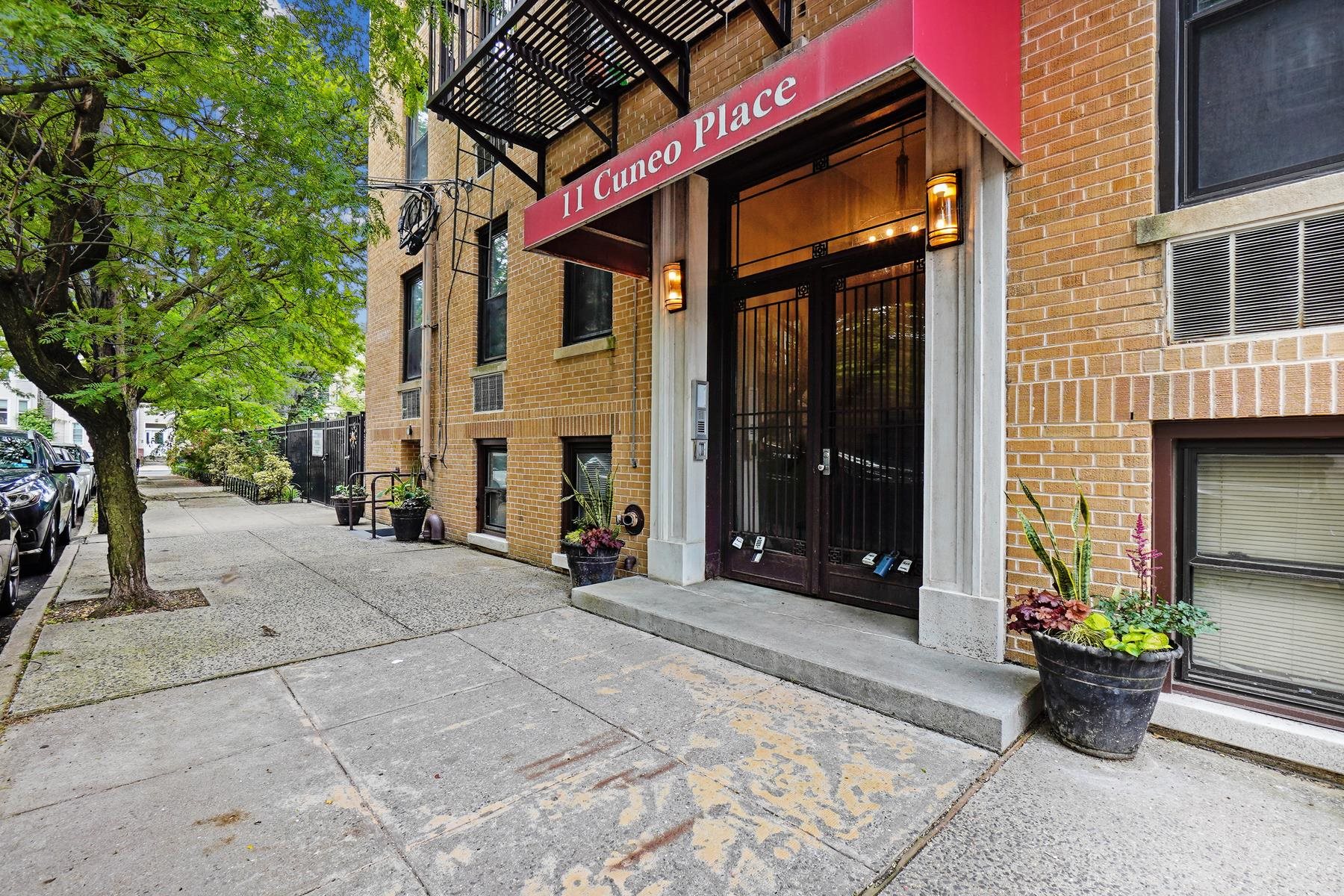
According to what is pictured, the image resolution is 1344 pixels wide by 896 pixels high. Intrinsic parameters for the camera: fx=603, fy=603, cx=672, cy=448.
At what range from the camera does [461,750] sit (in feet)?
9.11

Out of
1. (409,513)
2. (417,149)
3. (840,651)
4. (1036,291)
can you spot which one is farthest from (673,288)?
(417,149)

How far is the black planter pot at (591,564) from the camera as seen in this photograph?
5.54 m

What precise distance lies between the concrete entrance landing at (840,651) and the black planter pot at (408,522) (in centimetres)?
490

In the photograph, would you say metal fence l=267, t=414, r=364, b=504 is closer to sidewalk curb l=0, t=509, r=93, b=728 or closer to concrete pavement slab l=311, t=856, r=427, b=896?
sidewalk curb l=0, t=509, r=93, b=728

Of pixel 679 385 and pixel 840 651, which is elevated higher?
pixel 679 385

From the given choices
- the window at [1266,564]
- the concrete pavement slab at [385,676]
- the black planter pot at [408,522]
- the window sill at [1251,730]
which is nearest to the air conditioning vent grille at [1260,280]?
the window at [1266,564]

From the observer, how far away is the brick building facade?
2.74 metres

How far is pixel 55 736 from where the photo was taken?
9.62 feet

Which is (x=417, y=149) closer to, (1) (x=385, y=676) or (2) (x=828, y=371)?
(2) (x=828, y=371)

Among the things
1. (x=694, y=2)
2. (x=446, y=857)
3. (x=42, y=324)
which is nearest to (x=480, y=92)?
(x=694, y=2)

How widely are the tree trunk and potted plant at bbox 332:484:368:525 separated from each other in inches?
199

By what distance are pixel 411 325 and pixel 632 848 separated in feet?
34.8

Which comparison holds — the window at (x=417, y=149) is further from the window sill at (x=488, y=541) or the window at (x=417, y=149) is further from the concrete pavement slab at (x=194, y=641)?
the concrete pavement slab at (x=194, y=641)

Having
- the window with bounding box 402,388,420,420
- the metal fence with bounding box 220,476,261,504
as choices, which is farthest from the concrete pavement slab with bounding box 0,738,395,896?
the metal fence with bounding box 220,476,261,504
